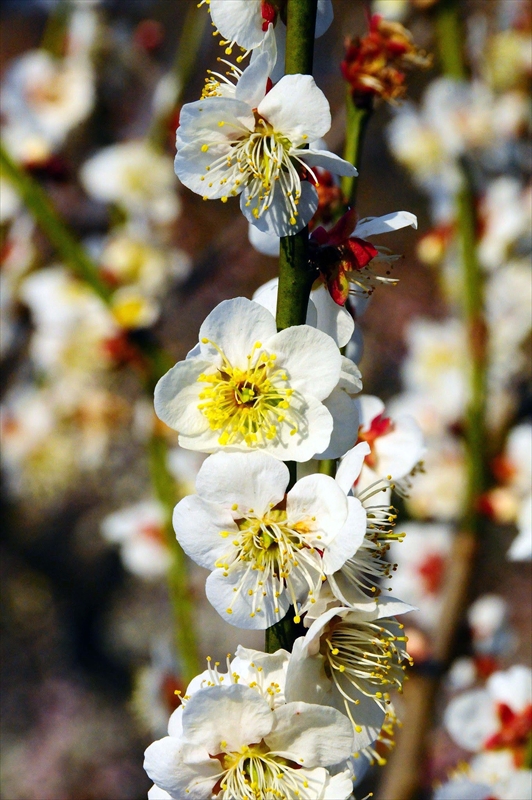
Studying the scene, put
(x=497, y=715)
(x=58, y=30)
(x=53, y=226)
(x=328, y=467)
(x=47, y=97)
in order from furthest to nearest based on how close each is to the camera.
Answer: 1. (x=58, y=30)
2. (x=47, y=97)
3. (x=53, y=226)
4. (x=497, y=715)
5. (x=328, y=467)

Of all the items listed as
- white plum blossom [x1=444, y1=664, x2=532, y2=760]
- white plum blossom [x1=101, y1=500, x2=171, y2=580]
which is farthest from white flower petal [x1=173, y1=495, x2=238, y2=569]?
white plum blossom [x1=101, y1=500, x2=171, y2=580]

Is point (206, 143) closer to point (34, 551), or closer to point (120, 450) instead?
point (120, 450)

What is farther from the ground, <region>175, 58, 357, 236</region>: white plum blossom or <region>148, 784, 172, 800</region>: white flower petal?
<region>175, 58, 357, 236</region>: white plum blossom

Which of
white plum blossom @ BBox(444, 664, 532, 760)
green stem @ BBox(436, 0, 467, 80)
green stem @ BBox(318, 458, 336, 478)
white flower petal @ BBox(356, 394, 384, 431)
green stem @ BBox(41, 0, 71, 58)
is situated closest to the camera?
green stem @ BBox(318, 458, 336, 478)

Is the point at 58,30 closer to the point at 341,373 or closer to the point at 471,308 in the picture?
the point at 471,308

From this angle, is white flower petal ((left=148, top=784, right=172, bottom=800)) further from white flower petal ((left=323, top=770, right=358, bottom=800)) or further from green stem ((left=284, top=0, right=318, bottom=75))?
green stem ((left=284, top=0, right=318, bottom=75))

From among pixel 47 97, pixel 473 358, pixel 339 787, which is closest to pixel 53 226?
pixel 47 97

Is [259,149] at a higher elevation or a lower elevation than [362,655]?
higher

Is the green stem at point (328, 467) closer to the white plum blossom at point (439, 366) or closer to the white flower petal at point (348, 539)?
the white flower petal at point (348, 539)
